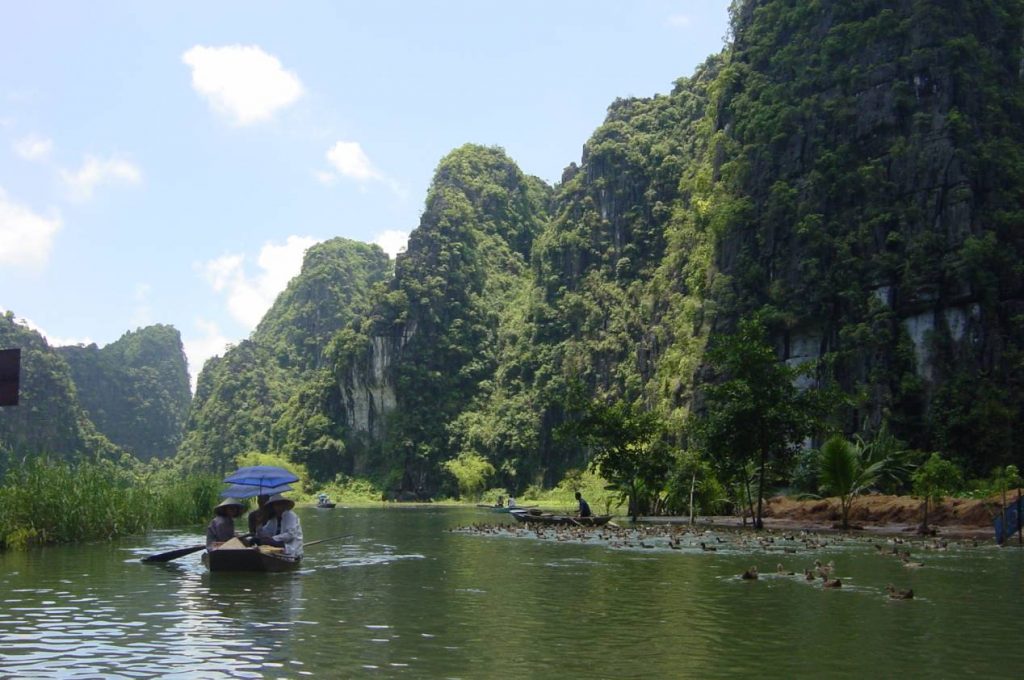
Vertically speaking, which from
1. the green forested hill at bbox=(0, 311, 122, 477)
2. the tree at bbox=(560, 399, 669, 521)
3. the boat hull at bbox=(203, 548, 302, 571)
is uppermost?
the green forested hill at bbox=(0, 311, 122, 477)

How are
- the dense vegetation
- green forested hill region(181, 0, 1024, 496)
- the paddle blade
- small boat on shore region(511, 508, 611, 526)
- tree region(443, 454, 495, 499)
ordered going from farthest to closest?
tree region(443, 454, 495, 499)
green forested hill region(181, 0, 1024, 496)
the dense vegetation
small boat on shore region(511, 508, 611, 526)
the paddle blade

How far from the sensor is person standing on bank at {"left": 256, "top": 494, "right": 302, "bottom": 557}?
21.2 metres

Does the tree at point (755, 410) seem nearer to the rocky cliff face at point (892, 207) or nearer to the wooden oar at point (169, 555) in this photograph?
the wooden oar at point (169, 555)

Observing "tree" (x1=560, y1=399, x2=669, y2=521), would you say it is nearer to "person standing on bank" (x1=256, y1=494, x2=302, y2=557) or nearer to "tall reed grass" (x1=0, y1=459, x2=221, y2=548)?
"tall reed grass" (x1=0, y1=459, x2=221, y2=548)

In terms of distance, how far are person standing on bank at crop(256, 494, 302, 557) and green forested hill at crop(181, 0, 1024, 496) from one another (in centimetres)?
1976

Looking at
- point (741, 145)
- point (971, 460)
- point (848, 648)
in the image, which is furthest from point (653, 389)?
point (848, 648)

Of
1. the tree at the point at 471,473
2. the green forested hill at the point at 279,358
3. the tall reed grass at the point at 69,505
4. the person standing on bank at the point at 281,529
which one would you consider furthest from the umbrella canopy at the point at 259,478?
the green forested hill at the point at 279,358

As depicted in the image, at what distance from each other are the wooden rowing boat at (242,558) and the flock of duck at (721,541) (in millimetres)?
9387

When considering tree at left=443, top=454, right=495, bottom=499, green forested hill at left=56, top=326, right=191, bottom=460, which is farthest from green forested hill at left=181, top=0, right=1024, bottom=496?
green forested hill at left=56, top=326, right=191, bottom=460

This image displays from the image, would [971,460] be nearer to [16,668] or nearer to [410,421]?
[16,668]

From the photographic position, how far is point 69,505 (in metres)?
27.8

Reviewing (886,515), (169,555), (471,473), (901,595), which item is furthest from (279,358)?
(901,595)

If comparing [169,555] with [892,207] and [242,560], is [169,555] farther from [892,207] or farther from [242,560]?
[892,207]

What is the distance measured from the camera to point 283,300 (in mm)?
189500
